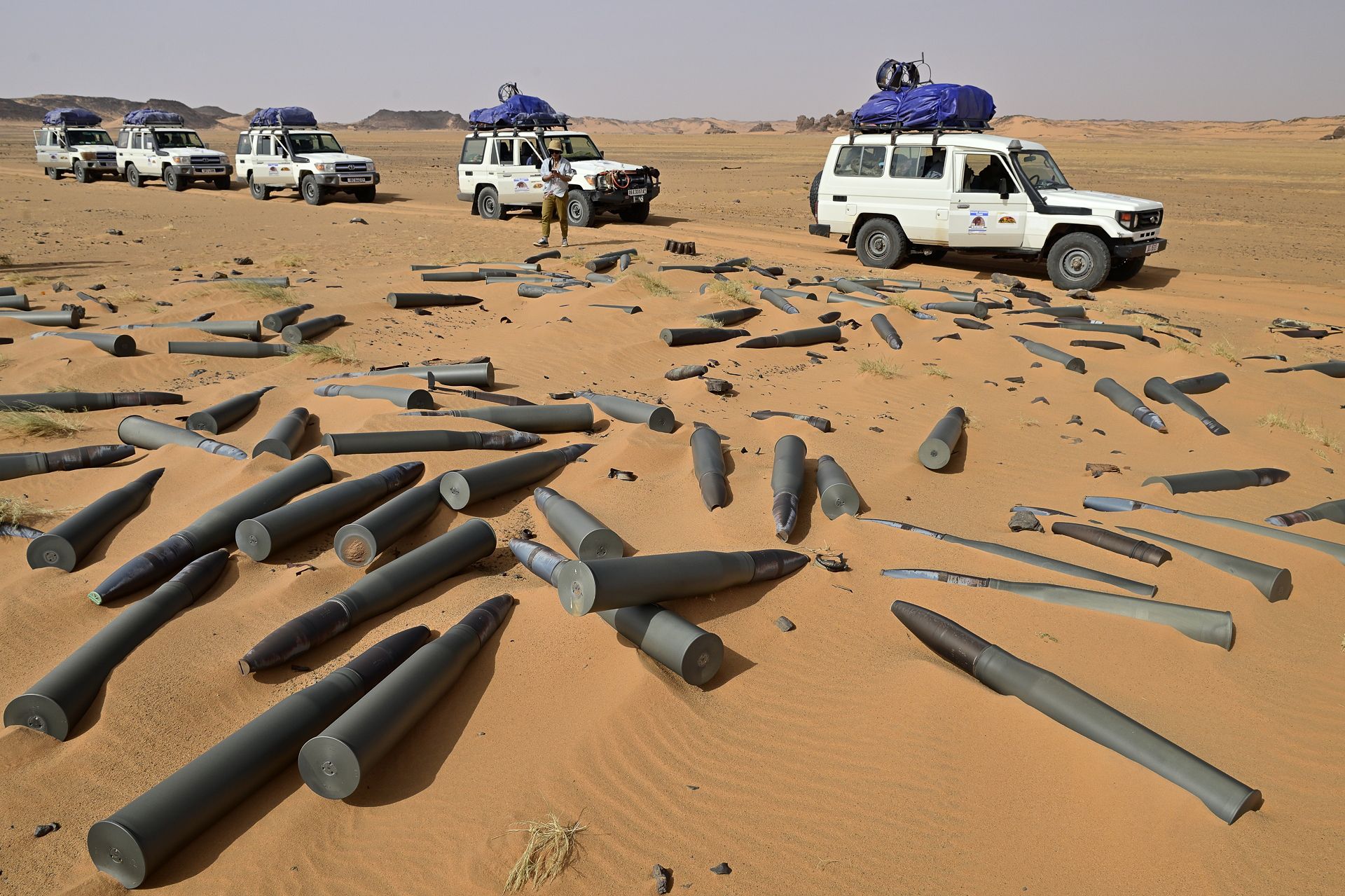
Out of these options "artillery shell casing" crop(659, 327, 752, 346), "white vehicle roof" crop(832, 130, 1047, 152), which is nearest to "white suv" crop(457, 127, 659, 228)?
"white vehicle roof" crop(832, 130, 1047, 152)

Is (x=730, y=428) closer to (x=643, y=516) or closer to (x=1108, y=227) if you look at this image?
(x=643, y=516)

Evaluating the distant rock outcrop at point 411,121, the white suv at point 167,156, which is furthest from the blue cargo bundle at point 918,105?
the distant rock outcrop at point 411,121

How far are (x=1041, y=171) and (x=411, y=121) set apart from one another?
144595 millimetres

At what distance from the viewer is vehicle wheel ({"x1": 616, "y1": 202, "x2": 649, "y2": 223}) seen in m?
20.9

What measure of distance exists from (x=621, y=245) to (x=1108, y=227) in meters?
8.83

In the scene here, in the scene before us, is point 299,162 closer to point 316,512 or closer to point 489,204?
point 489,204

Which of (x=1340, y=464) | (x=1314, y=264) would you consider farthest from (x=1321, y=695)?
(x=1314, y=264)

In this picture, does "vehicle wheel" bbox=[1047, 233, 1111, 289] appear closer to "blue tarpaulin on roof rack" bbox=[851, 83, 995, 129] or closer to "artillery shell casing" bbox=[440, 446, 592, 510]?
"blue tarpaulin on roof rack" bbox=[851, 83, 995, 129]

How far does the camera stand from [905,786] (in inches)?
132

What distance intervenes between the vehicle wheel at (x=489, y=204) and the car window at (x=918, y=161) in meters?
10.4

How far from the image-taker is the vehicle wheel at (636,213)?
20906 mm

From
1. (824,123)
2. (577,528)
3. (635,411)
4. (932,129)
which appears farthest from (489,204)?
(824,123)

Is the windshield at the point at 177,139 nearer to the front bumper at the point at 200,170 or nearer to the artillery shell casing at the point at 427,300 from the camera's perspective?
the front bumper at the point at 200,170

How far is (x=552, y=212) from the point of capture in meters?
17.4
